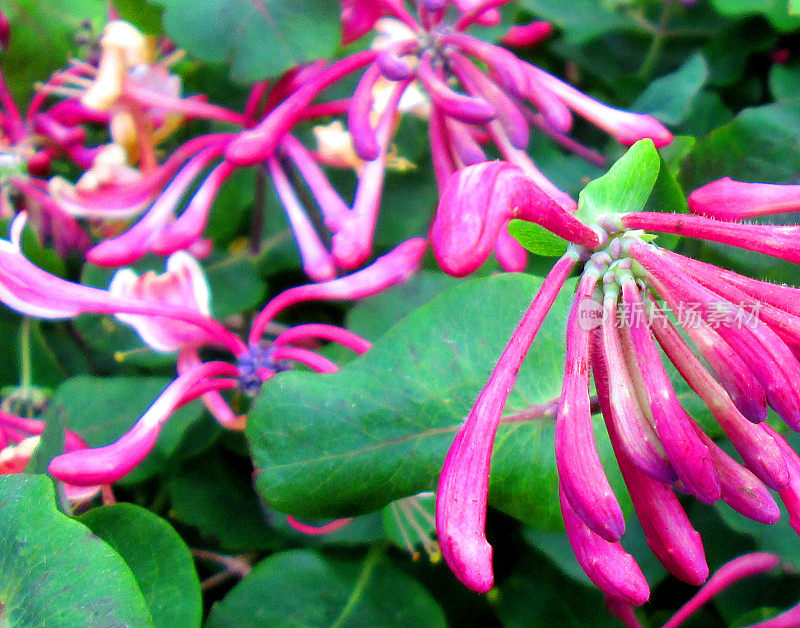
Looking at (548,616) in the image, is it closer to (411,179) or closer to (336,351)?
(336,351)

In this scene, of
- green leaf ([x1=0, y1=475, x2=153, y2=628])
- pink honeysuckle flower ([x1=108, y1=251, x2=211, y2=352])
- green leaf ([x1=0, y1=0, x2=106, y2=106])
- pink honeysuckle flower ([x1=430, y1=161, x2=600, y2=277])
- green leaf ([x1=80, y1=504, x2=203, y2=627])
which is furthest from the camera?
green leaf ([x1=0, y1=0, x2=106, y2=106])

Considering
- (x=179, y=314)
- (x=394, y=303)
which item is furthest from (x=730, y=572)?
(x=179, y=314)

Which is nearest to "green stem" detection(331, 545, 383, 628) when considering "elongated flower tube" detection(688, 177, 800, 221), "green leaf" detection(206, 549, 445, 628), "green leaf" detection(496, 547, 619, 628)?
"green leaf" detection(206, 549, 445, 628)

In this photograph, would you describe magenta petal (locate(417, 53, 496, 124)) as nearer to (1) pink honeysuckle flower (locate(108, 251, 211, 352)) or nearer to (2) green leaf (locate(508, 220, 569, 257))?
(2) green leaf (locate(508, 220, 569, 257))

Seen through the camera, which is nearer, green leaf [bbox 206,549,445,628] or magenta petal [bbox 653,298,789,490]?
magenta petal [bbox 653,298,789,490]

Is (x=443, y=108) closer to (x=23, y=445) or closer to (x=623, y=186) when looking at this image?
(x=623, y=186)

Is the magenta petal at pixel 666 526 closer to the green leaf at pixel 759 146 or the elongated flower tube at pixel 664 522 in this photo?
the elongated flower tube at pixel 664 522

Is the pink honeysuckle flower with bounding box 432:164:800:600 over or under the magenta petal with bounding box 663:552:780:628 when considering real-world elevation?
over

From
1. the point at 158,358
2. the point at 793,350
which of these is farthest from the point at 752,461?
the point at 158,358
